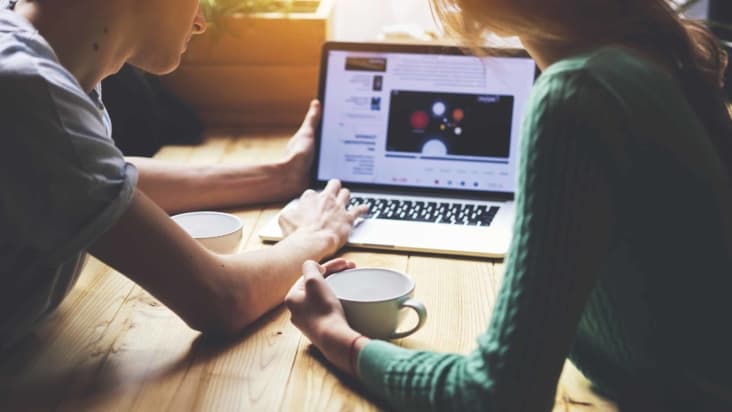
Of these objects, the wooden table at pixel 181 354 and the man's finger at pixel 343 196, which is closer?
the wooden table at pixel 181 354

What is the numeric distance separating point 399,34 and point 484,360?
3.65 feet

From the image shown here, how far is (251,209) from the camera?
1503 mm

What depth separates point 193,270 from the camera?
1.03 metres

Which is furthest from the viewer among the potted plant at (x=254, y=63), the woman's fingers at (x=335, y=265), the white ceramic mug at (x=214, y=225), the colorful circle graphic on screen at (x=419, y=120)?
the potted plant at (x=254, y=63)

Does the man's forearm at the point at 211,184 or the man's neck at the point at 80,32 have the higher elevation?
the man's neck at the point at 80,32

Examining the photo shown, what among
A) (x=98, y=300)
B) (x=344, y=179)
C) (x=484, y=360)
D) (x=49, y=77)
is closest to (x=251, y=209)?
(x=344, y=179)

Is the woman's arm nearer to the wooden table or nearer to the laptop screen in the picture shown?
the laptop screen

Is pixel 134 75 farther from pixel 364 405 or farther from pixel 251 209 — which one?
pixel 364 405

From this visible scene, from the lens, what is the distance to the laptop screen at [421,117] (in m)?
1.47

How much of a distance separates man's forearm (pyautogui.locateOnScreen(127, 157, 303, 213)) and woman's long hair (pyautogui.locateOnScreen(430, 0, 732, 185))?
0.67m

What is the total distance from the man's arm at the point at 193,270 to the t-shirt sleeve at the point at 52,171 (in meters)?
0.06

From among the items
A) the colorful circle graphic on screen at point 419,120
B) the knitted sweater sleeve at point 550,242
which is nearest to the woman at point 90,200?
the colorful circle graphic on screen at point 419,120

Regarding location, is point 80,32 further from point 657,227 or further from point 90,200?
→ point 657,227

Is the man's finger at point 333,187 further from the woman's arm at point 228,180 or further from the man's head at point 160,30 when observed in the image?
the man's head at point 160,30
